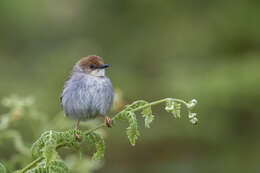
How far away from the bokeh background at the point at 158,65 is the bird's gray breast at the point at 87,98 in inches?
103

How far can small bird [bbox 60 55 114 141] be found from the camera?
369 centimetres

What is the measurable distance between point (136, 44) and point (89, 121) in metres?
6.19

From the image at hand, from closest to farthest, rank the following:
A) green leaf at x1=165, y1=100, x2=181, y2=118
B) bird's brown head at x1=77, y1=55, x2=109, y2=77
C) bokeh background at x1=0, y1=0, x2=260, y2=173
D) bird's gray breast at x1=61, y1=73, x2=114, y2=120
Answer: green leaf at x1=165, y1=100, x2=181, y2=118 → bird's gray breast at x1=61, y1=73, x2=114, y2=120 → bird's brown head at x1=77, y1=55, x2=109, y2=77 → bokeh background at x1=0, y1=0, x2=260, y2=173

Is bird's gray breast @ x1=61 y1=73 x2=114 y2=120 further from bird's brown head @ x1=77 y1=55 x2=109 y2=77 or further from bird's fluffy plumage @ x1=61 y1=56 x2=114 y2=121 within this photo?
bird's brown head @ x1=77 y1=55 x2=109 y2=77

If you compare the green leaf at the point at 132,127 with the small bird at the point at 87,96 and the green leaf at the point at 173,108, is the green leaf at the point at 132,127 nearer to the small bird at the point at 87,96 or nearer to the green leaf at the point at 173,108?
the green leaf at the point at 173,108

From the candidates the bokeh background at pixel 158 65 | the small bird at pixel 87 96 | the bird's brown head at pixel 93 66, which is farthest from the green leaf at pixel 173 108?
the bokeh background at pixel 158 65

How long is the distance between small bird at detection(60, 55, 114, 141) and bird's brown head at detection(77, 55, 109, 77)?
21 mm

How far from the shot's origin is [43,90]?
820cm

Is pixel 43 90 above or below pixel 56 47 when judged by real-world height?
below

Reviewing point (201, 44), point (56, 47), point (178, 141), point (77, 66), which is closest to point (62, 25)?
point (56, 47)

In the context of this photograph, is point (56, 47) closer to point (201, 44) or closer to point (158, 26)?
point (158, 26)

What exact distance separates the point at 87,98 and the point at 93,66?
0.46 meters

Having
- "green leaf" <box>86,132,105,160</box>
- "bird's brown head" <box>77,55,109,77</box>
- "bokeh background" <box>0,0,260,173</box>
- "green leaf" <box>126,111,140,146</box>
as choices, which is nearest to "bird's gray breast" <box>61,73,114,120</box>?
"bird's brown head" <box>77,55,109,77</box>

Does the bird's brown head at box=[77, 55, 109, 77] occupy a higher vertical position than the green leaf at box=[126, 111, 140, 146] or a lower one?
higher
